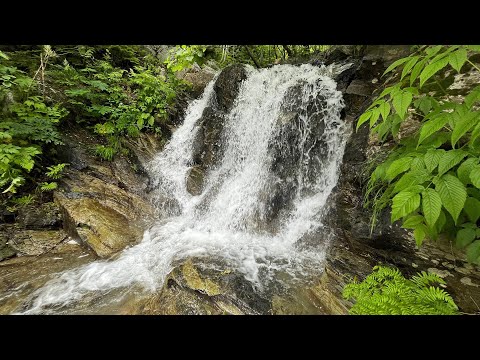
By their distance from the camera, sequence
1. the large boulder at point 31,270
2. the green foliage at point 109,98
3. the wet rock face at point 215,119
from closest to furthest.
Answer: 1. the large boulder at point 31,270
2. the green foliage at point 109,98
3. the wet rock face at point 215,119

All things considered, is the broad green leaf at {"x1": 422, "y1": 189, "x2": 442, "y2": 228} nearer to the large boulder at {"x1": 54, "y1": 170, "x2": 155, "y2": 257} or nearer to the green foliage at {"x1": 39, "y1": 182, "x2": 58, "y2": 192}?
the large boulder at {"x1": 54, "y1": 170, "x2": 155, "y2": 257}

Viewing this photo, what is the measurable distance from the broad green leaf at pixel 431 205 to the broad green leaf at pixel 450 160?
0.55 feet

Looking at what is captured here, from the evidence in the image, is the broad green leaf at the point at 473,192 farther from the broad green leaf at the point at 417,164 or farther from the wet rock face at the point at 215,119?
the wet rock face at the point at 215,119

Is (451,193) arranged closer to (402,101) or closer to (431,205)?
(431,205)

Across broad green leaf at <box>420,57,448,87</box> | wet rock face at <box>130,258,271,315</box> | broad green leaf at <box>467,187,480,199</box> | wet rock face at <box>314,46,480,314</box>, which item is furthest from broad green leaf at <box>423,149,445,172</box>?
wet rock face at <box>130,258,271,315</box>

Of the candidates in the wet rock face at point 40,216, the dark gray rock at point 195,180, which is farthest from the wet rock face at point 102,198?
the dark gray rock at point 195,180

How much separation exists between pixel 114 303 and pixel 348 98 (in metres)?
6.21

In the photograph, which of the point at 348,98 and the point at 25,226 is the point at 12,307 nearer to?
the point at 25,226

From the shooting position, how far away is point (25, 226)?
183 inches

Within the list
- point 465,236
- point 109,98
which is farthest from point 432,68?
point 109,98

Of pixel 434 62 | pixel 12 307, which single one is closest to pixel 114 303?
pixel 12 307

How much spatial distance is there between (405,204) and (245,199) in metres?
4.91

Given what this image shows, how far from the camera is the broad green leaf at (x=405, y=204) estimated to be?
1.44 m

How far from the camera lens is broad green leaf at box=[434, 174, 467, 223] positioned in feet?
4.47
